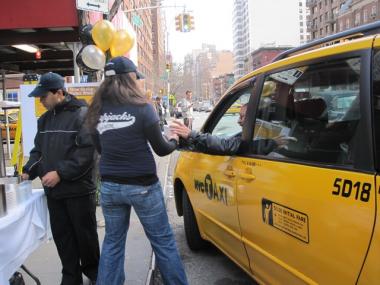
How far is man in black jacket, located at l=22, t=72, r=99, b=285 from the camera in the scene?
340 cm

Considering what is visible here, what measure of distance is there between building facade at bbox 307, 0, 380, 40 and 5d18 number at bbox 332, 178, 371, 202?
241 ft

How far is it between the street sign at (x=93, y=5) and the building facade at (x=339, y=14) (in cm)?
6919

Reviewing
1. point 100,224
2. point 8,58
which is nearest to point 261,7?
point 8,58

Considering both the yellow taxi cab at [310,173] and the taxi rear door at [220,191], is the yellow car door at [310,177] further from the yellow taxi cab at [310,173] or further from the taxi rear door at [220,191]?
the taxi rear door at [220,191]

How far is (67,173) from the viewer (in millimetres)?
3342

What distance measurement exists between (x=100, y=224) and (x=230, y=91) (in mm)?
2899

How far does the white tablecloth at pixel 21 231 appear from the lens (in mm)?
2484

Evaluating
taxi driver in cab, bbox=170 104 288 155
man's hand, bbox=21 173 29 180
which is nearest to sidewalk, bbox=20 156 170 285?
man's hand, bbox=21 173 29 180

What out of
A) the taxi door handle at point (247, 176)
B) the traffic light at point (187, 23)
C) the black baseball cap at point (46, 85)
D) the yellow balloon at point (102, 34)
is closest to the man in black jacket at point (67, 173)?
the black baseball cap at point (46, 85)

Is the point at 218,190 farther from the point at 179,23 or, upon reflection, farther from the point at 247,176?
the point at 179,23

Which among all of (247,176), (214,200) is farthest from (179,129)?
(214,200)

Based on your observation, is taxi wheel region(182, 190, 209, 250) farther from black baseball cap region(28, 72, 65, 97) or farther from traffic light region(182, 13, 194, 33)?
traffic light region(182, 13, 194, 33)

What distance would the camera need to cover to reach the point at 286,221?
2623 mm

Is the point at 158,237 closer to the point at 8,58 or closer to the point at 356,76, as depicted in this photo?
the point at 356,76
